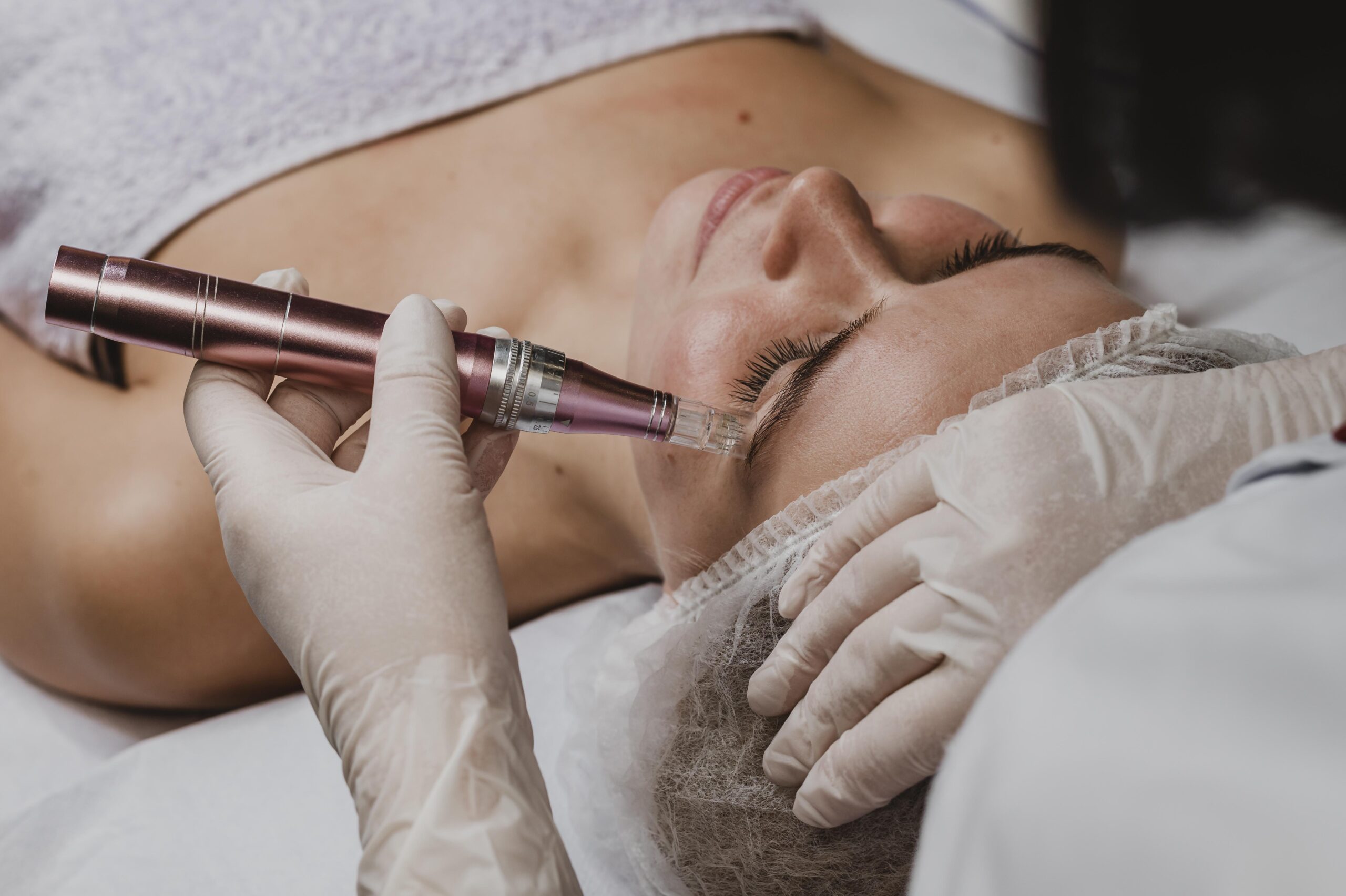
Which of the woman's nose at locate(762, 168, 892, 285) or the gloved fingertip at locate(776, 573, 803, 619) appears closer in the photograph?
the gloved fingertip at locate(776, 573, 803, 619)

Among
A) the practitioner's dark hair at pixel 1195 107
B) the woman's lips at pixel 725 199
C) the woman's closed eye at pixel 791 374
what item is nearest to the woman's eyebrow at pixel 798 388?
the woman's closed eye at pixel 791 374

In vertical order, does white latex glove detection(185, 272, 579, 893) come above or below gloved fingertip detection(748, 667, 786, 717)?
above

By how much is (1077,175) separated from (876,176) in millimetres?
423

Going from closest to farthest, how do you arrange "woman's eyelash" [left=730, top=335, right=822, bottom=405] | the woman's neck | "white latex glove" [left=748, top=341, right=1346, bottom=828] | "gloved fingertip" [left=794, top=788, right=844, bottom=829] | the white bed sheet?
"white latex glove" [left=748, top=341, right=1346, bottom=828], "gloved fingertip" [left=794, top=788, right=844, bottom=829], "woman's eyelash" [left=730, top=335, right=822, bottom=405], the white bed sheet, the woman's neck

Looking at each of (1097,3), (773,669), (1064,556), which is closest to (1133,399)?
(1064,556)

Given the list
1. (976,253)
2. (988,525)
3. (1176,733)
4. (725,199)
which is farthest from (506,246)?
(1176,733)

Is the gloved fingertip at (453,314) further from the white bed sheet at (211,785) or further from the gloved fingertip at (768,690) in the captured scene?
the white bed sheet at (211,785)

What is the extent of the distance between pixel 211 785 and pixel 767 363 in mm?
902

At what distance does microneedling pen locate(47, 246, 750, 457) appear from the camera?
698 millimetres

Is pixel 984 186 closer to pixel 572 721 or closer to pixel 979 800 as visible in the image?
→ pixel 572 721

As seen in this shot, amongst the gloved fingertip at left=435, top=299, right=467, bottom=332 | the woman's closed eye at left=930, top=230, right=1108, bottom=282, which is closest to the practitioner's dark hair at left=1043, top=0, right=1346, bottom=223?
the woman's closed eye at left=930, top=230, right=1108, bottom=282

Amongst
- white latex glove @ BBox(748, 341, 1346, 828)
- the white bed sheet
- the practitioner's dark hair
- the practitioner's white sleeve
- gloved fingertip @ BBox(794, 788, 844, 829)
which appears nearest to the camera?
the practitioner's white sleeve

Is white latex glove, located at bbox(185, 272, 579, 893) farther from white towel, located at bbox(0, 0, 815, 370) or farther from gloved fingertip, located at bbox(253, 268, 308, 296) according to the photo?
white towel, located at bbox(0, 0, 815, 370)

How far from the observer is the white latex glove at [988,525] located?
61 cm
